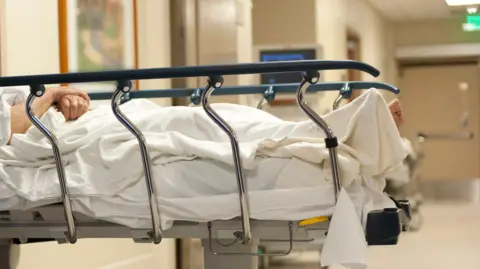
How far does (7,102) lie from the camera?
2037 millimetres

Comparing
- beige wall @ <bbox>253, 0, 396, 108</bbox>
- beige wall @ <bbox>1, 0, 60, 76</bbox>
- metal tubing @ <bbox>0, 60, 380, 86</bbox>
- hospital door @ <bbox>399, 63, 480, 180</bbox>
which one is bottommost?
hospital door @ <bbox>399, 63, 480, 180</bbox>

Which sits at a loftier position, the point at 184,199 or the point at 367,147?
the point at 367,147

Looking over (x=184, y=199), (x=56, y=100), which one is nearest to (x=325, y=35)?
(x=56, y=100)

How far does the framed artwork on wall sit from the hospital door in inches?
265

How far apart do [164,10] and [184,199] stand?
2.33 meters

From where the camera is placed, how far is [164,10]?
149 inches

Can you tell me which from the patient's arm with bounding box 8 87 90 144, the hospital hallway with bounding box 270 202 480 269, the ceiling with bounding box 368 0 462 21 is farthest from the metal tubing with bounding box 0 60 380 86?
the ceiling with bounding box 368 0 462 21

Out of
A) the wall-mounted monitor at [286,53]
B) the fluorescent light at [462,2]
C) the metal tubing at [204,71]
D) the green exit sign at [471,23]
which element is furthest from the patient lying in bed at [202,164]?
the green exit sign at [471,23]

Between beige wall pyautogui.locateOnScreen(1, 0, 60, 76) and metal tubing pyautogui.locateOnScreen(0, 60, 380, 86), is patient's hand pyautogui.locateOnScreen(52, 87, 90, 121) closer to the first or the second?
metal tubing pyautogui.locateOnScreen(0, 60, 380, 86)

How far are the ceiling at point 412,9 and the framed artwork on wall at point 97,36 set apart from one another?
4.94 metres

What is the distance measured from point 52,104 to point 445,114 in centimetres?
826

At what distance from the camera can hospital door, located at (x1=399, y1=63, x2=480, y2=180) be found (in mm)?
9508

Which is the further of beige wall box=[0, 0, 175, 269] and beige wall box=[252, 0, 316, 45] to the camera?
beige wall box=[252, 0, 316, 45]

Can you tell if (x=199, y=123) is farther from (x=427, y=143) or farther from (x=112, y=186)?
(x=427, y=143)
